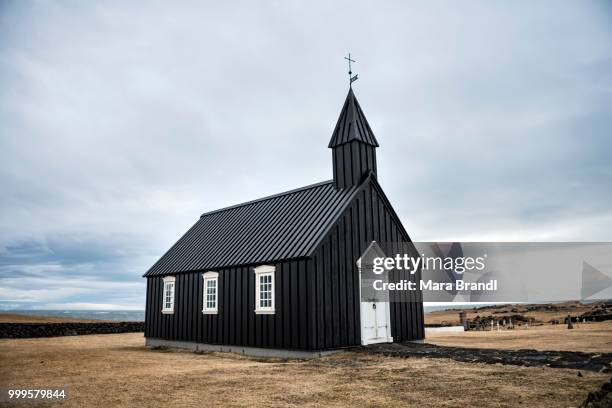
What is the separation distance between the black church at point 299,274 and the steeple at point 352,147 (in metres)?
0.05

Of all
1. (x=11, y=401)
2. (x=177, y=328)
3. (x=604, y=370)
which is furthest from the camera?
(x=177, y=328)

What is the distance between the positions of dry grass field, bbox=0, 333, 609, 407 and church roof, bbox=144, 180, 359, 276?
4.19 meters

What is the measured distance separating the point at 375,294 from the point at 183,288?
30.7 feet

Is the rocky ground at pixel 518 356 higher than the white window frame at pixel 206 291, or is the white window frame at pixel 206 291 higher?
the white window frame at pixel 206 291

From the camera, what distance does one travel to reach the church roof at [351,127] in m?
19.2

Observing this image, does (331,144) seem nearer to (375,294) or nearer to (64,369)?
(375,294)

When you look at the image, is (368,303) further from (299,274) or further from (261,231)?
(261,231)

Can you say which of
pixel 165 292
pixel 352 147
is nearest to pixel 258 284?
pixel 352 147

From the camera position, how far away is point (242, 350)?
17.9 m

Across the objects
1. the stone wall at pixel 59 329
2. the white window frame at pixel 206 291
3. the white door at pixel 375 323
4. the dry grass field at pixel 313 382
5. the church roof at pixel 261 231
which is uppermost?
the church roof at pixel 261 231

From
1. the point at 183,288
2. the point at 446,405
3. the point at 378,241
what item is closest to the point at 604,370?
the point at 446,405

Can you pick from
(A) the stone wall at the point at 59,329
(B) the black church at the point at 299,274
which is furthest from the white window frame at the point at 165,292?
(A) the stone wall at the point at 59,329

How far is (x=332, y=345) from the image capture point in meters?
15.7

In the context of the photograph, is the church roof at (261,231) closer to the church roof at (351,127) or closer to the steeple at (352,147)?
the steeple at (352,147)
